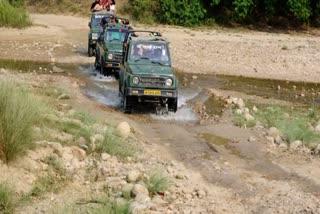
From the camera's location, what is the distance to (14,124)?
8.76 meters

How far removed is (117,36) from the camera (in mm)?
20125

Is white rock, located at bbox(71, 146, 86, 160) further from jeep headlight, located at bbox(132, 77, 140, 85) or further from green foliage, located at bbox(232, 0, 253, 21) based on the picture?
green foliage, located at bbox(232, 0, 253, 21)

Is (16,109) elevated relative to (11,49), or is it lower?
elevated

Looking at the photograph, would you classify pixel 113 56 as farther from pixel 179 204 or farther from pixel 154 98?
pixel 179 204

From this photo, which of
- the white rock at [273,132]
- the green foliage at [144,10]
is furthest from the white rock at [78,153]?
the green foliage at [144,10]

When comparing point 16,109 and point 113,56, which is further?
point 113,56

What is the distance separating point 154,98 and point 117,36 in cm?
585

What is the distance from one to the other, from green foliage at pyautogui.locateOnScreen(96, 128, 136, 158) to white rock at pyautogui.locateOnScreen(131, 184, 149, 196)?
1.74m

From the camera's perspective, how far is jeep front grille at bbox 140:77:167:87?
577 inches

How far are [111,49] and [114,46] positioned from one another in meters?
0.20

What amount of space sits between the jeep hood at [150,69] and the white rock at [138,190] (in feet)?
21.0

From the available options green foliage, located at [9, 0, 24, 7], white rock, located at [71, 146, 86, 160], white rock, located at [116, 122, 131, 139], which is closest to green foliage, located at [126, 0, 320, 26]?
green foliage, located at [9, 0, 24, 7]

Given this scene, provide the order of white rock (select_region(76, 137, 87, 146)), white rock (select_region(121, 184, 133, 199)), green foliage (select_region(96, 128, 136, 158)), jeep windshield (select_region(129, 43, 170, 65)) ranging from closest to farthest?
1. white rock (select_region(121, 184, 133, 199))
2. green foliage (select_region(96, 128, 136, 158))
3. white rock (select_region(76, 137, 87, 146))
4. jeep windshield (select_region(129, 43, 170, 65))

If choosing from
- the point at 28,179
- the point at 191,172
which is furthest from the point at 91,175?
the point at 191,172
